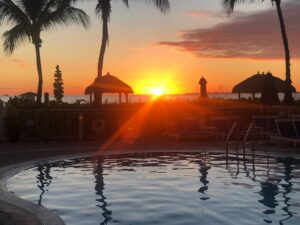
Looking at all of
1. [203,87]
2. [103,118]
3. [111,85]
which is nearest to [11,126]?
[103,118]

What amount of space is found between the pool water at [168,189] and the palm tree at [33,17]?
11554 millimetres

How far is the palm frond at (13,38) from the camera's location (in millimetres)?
24625

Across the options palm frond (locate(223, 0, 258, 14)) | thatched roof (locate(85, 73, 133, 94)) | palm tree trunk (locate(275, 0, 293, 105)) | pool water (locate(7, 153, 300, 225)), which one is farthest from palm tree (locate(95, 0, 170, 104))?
pool water (locate(7, 153, 300, 225))

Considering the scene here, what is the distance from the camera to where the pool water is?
7.80 metres

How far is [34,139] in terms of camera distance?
1941cm

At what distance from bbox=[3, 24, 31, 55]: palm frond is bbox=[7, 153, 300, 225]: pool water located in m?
12.6

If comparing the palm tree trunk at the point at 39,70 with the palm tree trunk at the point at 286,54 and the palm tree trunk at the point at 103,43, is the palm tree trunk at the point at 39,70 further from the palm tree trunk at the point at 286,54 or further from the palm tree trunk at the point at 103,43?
the palm tree trunk at the point at 286,54

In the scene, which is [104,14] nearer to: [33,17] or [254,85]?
[33,17]

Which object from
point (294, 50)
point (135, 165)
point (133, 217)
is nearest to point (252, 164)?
point (135, 165)

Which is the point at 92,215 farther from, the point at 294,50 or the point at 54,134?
the point at 294,50

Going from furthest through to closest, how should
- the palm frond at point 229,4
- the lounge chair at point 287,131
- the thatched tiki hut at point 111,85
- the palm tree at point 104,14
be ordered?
1. the palm frond at point 229,4
2. the thatched tiki hut at point 111,85
3. the palm tree at point 104,14
4. the lounge chair at point 287,131


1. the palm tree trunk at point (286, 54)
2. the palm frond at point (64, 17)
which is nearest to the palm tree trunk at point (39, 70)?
the palm frond at point (64, 17)

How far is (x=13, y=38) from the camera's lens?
24797 mm

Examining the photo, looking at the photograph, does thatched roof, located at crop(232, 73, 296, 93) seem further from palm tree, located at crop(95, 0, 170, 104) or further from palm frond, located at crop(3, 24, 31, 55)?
palm frond, located at crop(3, 24, 31, 55)
